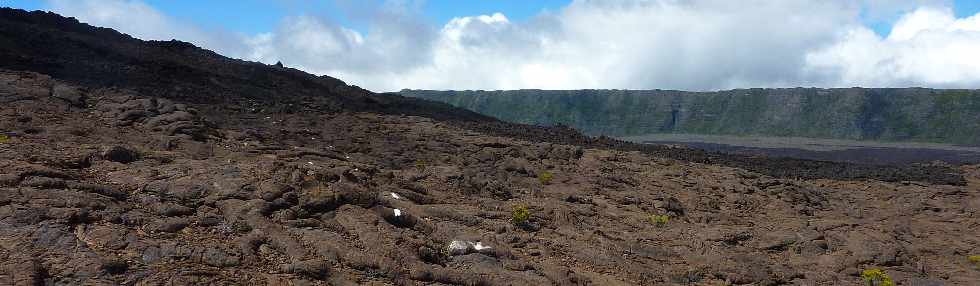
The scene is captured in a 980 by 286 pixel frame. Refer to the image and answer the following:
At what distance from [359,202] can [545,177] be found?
8.23 metres

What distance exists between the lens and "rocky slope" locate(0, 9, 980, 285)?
331 inches

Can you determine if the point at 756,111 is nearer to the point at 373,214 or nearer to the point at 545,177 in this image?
the point at 545,177

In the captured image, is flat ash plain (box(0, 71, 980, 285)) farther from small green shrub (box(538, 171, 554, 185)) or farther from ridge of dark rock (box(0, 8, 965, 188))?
ridge of dark rock (box(0, 8, 965, 188))

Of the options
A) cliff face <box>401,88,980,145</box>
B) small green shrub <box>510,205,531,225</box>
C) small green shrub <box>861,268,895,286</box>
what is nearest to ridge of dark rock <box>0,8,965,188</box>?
small green shrub <box>510,205,531,225</box>

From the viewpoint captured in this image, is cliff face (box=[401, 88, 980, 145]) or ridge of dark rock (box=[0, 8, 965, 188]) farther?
cliff face (box=[401, 88, 980, 145])

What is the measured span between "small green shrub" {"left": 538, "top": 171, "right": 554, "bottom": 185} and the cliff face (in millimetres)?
63671

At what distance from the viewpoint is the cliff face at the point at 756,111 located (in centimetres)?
7150

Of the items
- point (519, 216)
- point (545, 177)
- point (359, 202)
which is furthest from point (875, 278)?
point (359, 202)

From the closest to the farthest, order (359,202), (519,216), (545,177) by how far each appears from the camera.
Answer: (359,202) < (519,216) < (545,177)

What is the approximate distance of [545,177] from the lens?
18.5 metres

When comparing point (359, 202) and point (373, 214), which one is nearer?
point (373, 214)

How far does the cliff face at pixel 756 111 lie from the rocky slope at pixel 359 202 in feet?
171

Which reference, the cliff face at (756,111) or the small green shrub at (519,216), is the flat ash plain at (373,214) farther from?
the cliff face at (756,111)

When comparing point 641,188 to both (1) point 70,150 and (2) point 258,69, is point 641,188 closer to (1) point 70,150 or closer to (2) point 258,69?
(1) point 70,150
